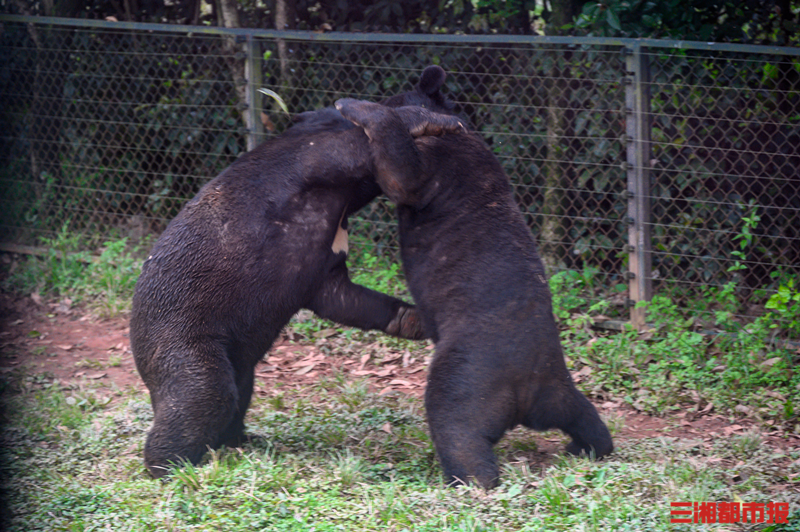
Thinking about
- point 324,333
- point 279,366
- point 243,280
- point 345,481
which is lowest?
point 279,366

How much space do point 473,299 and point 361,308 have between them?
661mm

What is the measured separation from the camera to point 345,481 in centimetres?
367

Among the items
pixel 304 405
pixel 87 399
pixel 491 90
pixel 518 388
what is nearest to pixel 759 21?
pixel 491 90

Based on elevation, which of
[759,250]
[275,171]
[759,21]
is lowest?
[759,250]

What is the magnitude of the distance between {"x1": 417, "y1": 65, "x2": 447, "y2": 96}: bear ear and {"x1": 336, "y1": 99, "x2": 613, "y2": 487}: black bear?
0.34 meters

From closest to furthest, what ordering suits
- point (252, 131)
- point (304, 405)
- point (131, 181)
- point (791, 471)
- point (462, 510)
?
point (462, 510), point (791, 471), point (304, 405), point (252, 131), point (131, 181)

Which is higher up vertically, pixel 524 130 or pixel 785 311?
A: pixel 524 130

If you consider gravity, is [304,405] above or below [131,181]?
below

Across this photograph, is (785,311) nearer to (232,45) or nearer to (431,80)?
(431,80)

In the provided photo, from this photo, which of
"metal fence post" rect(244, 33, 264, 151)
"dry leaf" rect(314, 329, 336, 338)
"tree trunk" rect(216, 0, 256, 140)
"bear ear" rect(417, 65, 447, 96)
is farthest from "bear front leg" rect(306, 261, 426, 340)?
"tree trunk" rect(216, 0, 256, 140)

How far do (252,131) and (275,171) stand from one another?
2.87 meters

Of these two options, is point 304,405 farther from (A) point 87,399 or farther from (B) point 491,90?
(B) point 491,90

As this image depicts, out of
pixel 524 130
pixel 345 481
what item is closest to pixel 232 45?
pixel 524 130

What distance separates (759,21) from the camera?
6047 mm
